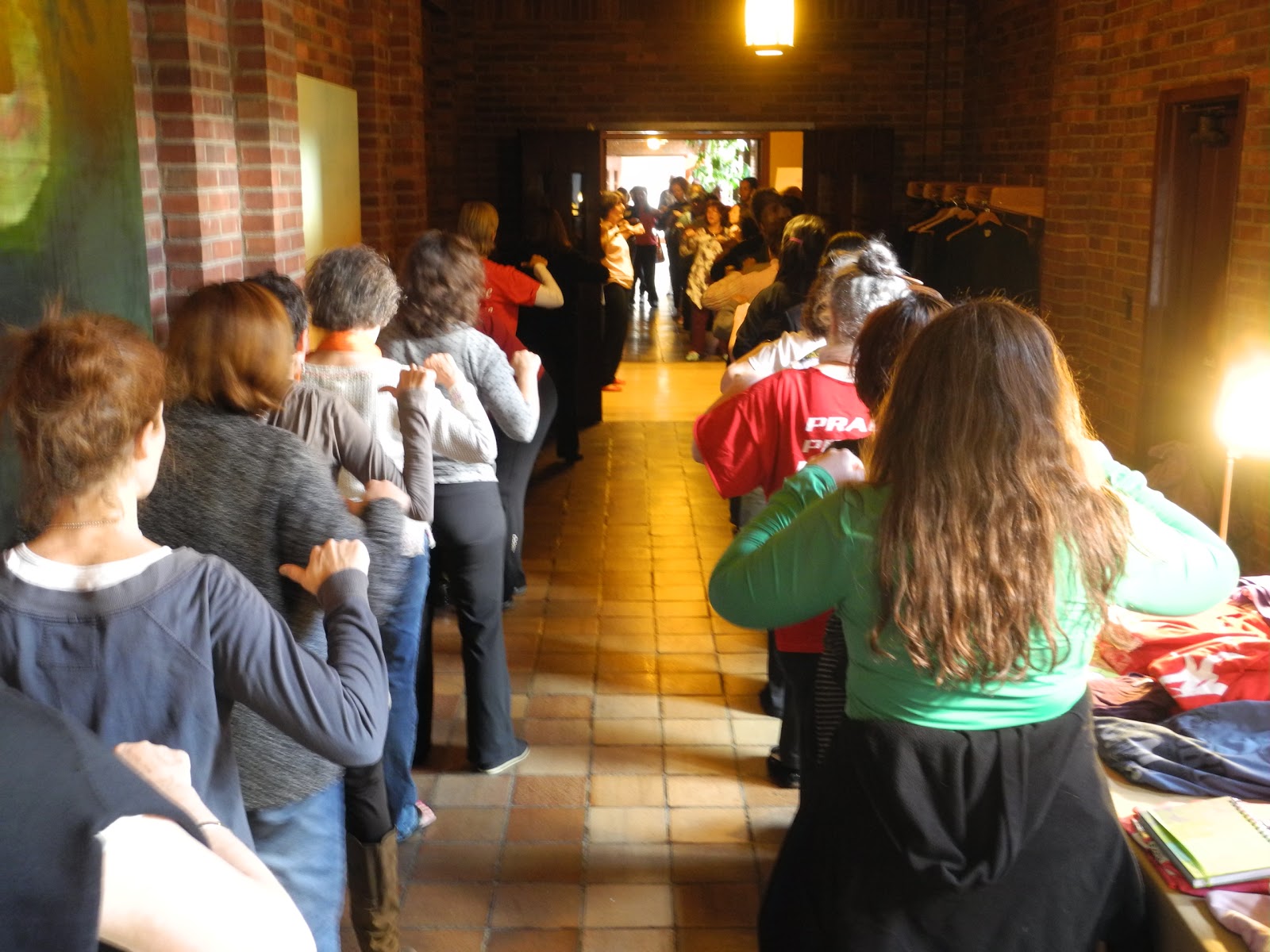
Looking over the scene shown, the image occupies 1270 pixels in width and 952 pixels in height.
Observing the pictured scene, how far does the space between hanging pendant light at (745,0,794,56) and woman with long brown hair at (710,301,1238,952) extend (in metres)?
5.25

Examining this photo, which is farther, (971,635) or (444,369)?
(444,369)

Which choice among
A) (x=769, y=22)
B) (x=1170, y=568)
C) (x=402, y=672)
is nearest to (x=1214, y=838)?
(x=1170, y=568)

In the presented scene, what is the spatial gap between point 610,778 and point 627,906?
0.69 meters

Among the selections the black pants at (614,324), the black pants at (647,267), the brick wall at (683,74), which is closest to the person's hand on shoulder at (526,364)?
the black pants at (614,324)

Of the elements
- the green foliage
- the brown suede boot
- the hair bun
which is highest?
the green foliage

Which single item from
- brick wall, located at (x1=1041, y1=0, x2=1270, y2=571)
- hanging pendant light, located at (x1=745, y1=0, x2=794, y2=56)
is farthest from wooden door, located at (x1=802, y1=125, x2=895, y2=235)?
hanging pendant light, located at (x1=745, y1=0, x2=794, y2=56)

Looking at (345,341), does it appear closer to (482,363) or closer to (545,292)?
(482,363)

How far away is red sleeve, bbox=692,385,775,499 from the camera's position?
10.6 feet

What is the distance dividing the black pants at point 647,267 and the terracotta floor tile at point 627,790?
12.6 m

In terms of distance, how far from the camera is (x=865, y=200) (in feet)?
34.4

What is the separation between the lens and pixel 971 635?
1743 millimetres

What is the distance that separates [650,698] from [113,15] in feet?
8.81

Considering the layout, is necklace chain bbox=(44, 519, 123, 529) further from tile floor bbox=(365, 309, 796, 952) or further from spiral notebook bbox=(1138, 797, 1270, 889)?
tile floor bbox=(365, 309, 796, 952)

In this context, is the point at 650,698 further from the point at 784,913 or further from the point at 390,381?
the point at 784,913
